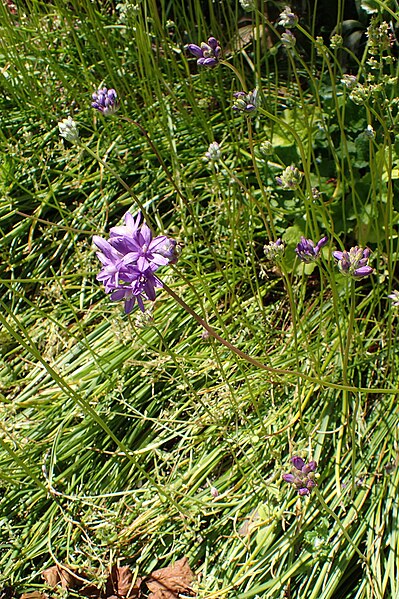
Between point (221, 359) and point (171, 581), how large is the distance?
0.72 meters

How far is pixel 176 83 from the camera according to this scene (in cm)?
303

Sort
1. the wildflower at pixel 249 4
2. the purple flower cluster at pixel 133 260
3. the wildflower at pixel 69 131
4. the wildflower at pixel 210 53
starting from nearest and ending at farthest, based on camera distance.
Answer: the purple flower cluster at pixel 133 260
the wildflower at pixel 210 53
the wildflower at pixel 249 4
the wildflower at pixel 69 131

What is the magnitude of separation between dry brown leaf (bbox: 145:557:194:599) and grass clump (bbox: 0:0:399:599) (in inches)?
1.5

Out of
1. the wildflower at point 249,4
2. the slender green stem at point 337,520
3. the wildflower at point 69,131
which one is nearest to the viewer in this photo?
the slender green stem at point 337,520

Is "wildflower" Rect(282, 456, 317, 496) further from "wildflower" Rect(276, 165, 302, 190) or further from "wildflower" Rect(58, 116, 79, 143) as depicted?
"wildflower" Rect(58, 116, 79, 143)

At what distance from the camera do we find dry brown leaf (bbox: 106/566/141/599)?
175 cm

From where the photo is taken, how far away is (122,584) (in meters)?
1.76

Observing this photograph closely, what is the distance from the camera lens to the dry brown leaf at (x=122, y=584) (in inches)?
69.0

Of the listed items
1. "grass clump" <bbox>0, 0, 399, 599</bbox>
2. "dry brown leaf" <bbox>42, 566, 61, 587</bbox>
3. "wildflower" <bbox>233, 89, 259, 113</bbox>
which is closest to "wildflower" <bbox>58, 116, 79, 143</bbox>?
"grass clump" <bbox>0, 0, 399, 599</bbox>

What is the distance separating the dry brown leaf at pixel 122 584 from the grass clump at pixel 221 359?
4 centimetres

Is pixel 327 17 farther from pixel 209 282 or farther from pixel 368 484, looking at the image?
pixel 368 484

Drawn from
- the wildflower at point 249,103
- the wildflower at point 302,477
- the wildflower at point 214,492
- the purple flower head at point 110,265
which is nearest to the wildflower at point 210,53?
the wildflower at point 249,103

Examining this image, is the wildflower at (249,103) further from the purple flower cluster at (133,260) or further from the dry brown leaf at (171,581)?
the dry brown leaf at (171,581)

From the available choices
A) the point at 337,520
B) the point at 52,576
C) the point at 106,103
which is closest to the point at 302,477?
the point at 337,520
